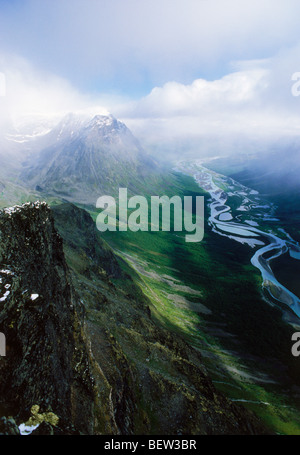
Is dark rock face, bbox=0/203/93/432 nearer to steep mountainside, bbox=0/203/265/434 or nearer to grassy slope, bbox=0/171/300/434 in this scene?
steep mountainside, bbox=0/203/265/434

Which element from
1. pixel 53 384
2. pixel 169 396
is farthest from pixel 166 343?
pixel 53 384

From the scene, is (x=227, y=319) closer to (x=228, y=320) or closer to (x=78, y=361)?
(x=228, y=320)

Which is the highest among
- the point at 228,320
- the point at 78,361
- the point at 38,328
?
the point at 38,328

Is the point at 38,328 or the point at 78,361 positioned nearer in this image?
the point at 38,328

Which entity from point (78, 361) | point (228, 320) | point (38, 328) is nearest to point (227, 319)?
point (228, 320)

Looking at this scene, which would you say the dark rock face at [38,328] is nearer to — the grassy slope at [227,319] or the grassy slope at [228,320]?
the grassy slope at [228,320]

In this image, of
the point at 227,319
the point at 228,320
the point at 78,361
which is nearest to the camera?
the point at 78,361

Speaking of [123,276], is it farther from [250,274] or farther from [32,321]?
[250,274]
